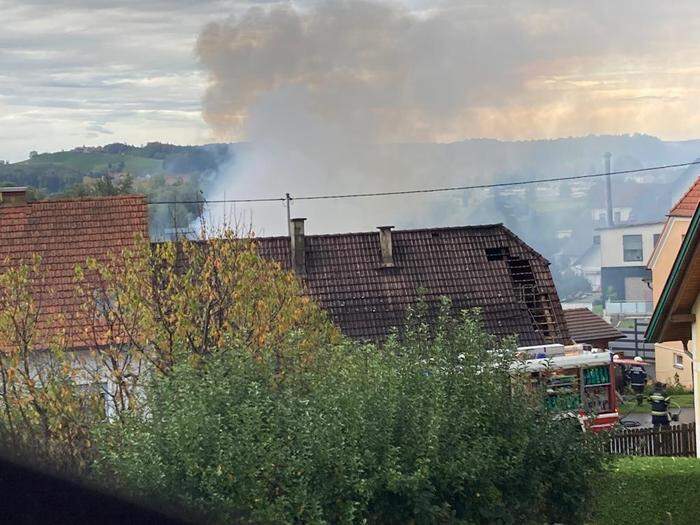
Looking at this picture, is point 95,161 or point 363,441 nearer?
point 363,441

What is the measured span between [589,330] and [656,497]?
26767mm

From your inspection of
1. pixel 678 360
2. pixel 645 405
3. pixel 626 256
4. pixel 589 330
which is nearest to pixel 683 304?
pixel 645 405

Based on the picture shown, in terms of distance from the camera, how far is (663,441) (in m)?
21.0

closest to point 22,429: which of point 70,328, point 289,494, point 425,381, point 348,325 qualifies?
point 289,494

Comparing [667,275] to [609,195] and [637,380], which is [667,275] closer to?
[637,380]

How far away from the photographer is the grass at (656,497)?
14.8m

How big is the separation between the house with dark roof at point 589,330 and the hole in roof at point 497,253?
8.66 meters

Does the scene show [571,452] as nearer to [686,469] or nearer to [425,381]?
[425,381]

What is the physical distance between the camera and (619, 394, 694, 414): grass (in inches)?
1235

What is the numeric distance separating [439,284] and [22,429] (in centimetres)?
2062

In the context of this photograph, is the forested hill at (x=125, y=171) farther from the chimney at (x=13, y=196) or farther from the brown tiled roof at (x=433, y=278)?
the chimney at (x=13, y=196)

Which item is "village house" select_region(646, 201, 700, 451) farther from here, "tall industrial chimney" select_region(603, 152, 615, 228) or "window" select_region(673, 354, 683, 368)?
"tall industrial chimney" select_region(603, 152, 615, 228)

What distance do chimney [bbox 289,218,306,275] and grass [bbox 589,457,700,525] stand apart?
15146 millimetres

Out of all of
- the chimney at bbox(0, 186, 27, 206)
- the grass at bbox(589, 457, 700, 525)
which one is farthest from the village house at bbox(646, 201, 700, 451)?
the chimney at bbox(0, 186, 27, 206)
